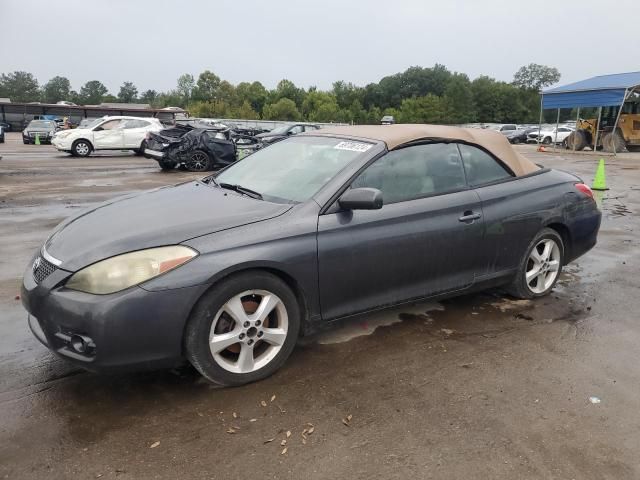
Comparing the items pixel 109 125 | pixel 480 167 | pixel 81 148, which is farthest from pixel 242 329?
pixel 109 125

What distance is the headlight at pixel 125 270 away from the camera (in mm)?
2795

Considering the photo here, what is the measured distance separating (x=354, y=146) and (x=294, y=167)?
0.48 meters

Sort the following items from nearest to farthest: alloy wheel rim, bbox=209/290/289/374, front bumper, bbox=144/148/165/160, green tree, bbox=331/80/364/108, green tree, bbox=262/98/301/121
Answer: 1. alloy wheel rim, bbox=209/290/289/374
2. front bumper, bbox=144/148/165/160
3. green tree, bbox=262/98/301/121
4. green tree, bbox=331/80/364/108


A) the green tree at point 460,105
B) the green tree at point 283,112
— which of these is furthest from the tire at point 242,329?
the green tree at point 460,105

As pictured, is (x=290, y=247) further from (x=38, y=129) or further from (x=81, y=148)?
(x=38, y=129)

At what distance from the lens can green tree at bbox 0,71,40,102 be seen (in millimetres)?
132125

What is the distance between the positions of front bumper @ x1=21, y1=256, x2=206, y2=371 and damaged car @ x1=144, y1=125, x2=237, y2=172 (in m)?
13.5

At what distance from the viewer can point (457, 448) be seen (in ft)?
8.66

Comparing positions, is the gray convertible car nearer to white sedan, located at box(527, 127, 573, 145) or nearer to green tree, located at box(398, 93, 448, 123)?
white sedan, located at box(527, 127, 573, 145)

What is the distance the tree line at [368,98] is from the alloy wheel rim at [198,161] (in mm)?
61047

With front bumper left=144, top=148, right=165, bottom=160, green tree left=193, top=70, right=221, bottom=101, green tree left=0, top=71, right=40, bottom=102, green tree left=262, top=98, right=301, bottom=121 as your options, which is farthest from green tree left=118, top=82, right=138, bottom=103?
front bumper left=144, top=148, right=165, bottom=160

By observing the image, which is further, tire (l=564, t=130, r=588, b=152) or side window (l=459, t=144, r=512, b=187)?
tire (l=564, t=130, r=588, b=152)

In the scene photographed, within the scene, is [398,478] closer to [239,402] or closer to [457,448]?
[457,448]

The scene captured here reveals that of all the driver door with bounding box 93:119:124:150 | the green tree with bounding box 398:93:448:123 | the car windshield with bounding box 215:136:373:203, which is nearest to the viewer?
the car windshield with bounding box 215:136:373:203
